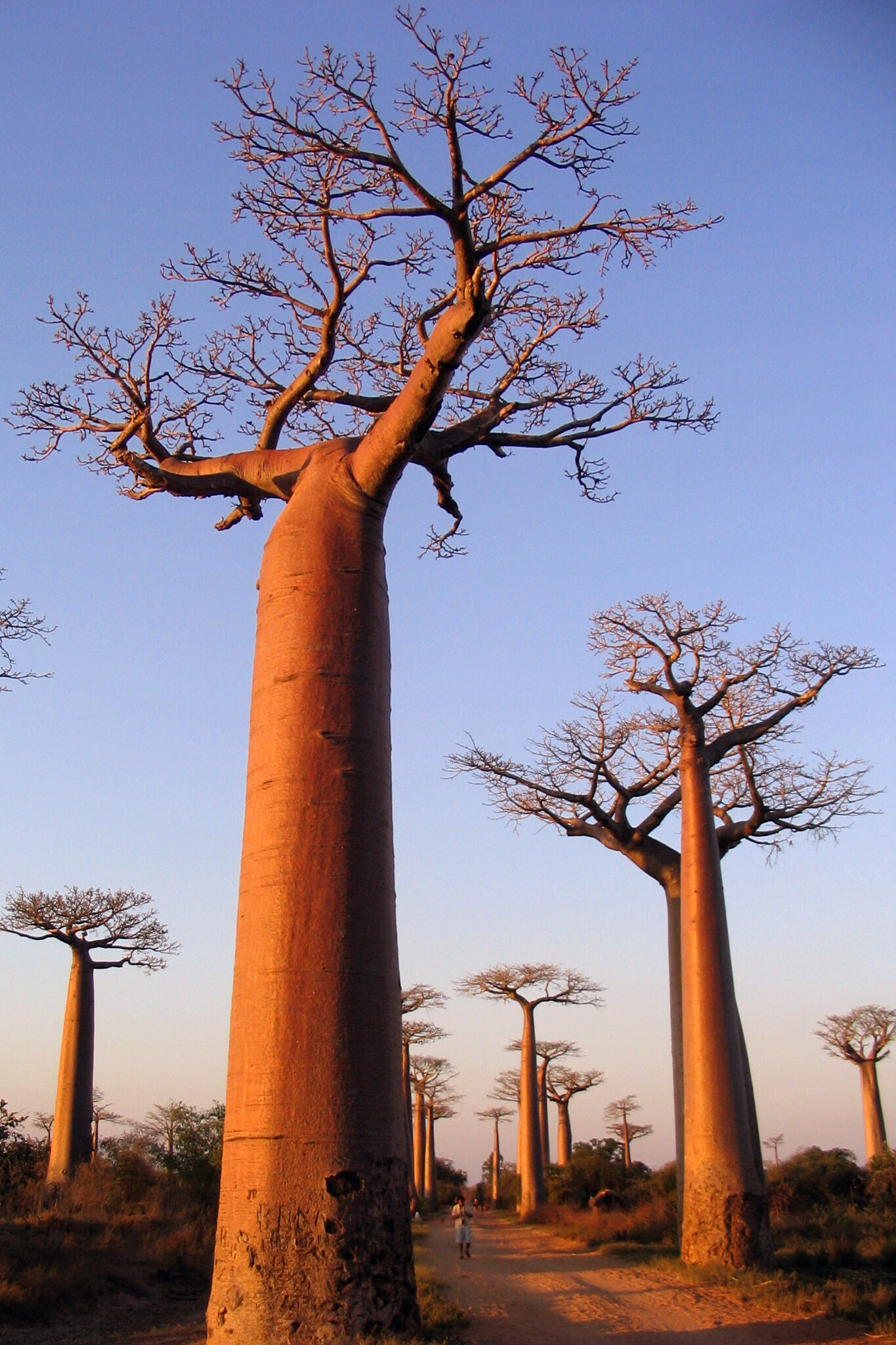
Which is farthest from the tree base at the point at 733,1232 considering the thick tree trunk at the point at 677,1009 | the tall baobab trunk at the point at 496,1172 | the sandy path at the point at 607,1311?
the tall baobab trunk at the point at 496,1172

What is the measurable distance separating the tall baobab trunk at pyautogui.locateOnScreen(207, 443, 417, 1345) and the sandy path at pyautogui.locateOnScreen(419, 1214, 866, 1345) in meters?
2.11

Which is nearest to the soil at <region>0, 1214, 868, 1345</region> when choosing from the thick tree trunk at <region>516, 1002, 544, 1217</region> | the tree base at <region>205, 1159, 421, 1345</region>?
the tree base at <region>205, 1159, 421, 1345</region>

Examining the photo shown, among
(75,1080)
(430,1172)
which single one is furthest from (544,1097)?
(75,1080)

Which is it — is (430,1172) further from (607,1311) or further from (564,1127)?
(607,1311)

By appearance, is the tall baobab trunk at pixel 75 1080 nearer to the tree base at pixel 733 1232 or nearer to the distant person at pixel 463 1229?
the distant person at pixel 463 1229

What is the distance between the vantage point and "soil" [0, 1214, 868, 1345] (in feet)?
20.0

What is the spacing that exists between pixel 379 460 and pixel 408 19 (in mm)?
1953

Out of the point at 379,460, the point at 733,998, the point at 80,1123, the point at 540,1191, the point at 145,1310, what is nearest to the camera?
the point at 379,460

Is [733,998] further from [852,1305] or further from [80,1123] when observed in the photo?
[80,1123]

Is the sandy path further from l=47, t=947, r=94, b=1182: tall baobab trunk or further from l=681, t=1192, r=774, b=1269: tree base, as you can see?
l=47, t=947, r=94, b=1182: tall baobab trunk

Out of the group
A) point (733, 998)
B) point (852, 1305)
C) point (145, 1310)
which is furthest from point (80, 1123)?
point (852, 1305)

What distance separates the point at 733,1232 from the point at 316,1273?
6.10 m

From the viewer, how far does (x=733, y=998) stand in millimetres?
9492

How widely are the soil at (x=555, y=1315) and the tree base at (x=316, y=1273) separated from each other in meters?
2.00
